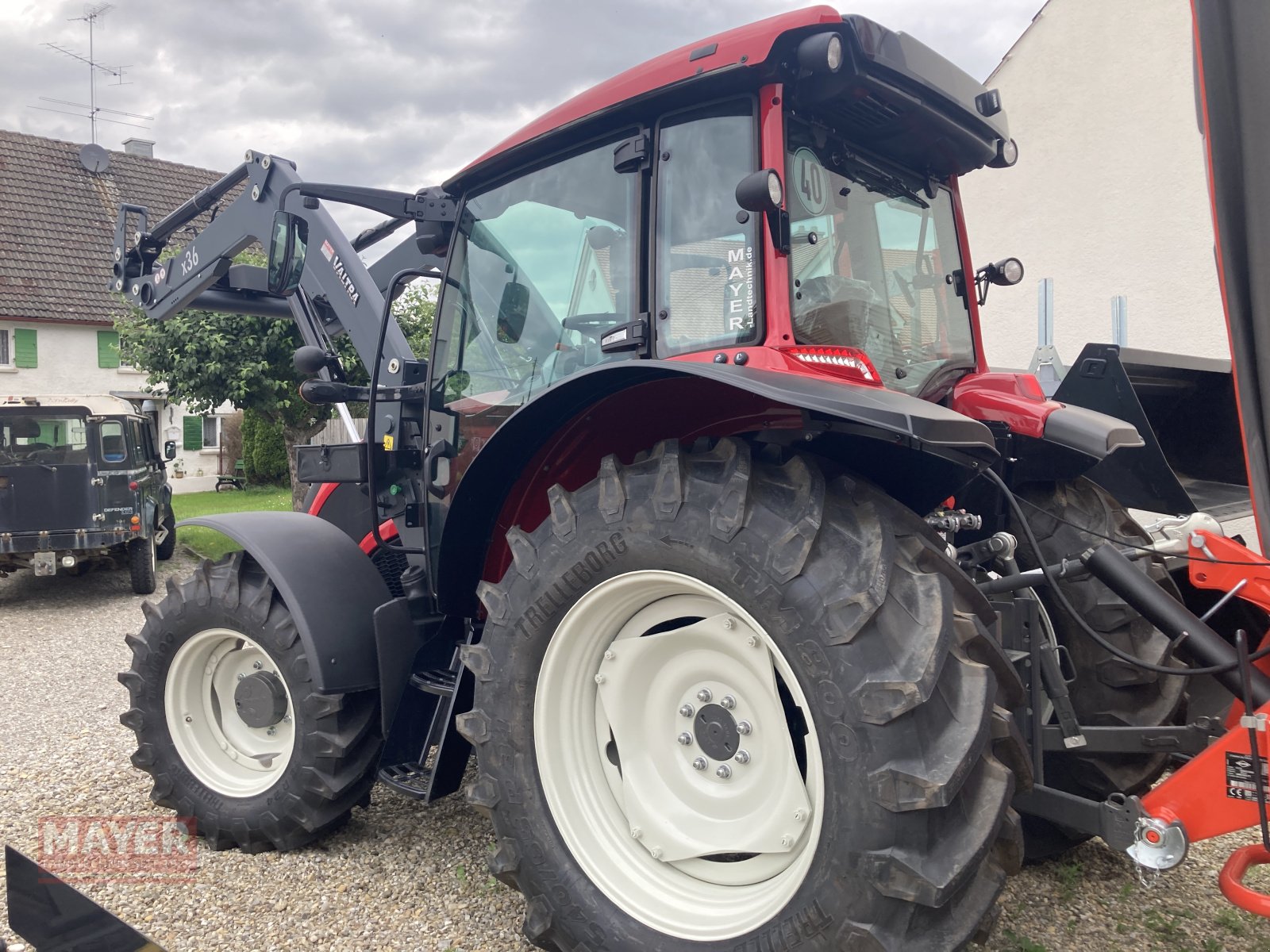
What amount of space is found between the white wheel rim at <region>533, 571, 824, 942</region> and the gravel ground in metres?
0.57

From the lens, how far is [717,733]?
238cm

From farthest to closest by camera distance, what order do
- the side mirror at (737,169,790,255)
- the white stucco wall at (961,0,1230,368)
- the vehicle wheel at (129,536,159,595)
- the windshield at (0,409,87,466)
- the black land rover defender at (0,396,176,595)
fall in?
the white stucco wall at (961,0,1230,368)
the vehicle wheel at (129,536,159,595)
the windshield at (0,409,87,466)
the black land rover defender at (0,396,176,595)
the side mirror at (737,169,790,255)

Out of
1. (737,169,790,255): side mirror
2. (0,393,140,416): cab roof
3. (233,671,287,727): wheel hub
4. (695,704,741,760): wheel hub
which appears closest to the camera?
(737,169,790,255): side mirror

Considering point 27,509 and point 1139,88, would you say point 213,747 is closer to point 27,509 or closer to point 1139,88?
point 27,509

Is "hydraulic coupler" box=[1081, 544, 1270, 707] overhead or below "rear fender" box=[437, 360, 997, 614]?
below

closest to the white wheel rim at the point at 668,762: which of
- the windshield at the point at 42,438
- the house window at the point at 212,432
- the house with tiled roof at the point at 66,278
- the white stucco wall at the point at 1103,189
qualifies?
the windshield at the point at 42,438

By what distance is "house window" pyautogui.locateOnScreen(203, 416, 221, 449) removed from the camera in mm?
24078

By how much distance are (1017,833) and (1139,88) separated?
11.8 metres

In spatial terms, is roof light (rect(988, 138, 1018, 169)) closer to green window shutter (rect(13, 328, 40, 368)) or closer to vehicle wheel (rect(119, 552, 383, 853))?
vehicle wheel (rect(119, 552, 383, 853))

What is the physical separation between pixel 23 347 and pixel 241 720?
21.8 m

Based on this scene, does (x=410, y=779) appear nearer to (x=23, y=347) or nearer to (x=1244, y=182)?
(x=1244, y=182)

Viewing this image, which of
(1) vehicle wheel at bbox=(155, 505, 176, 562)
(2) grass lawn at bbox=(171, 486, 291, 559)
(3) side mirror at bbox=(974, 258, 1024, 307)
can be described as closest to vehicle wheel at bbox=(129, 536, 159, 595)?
(1) vehicle wheel at bbox=(155, 505, 176, 562)

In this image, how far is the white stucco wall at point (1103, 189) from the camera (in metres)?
10.8

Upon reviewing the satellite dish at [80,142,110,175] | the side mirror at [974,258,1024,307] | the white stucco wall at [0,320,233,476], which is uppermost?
the satellite dish at [80,142,110,175]
